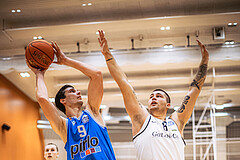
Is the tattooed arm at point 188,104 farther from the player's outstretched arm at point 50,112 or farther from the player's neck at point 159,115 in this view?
the player's outstretched arm at point 50,112

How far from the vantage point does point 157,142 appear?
9.78 feet

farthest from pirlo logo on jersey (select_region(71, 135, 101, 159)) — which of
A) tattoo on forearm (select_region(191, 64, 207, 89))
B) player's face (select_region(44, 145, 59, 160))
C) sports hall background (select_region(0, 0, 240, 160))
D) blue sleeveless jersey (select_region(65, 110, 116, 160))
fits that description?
sports hall background (select_region(0, 0, 240, 160))

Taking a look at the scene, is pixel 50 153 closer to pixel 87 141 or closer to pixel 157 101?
pixel 157 101

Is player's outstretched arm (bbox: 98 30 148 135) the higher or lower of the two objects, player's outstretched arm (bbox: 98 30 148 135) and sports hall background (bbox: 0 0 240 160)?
the lower

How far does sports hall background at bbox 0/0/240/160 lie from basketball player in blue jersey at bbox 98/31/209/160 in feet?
10.3

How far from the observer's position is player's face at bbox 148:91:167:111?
3.32 meters

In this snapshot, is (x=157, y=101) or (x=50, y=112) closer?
(x=50, y=112)

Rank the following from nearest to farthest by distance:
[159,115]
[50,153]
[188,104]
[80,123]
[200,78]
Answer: [80,123], [159,115], [188,104], [200,78], [50,153]

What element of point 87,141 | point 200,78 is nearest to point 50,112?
point 87,141

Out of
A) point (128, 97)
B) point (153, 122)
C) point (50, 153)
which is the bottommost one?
point (50, 153)

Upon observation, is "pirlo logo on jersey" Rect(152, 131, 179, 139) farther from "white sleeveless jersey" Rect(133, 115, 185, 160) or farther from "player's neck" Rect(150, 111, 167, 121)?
"player's neck" Rect(150, 111, 167, 121)

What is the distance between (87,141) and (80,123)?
180 millimetres

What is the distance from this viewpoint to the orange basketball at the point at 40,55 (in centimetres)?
303

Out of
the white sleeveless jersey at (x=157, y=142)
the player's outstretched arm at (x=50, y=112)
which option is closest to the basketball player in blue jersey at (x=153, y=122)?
the white sleeveless jersey at (x=157, y=142)
